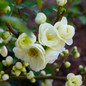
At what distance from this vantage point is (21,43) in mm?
622

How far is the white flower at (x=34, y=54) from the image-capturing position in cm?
61

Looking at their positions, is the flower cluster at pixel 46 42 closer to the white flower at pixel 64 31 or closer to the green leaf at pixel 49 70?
the white flower at pixel 64 31

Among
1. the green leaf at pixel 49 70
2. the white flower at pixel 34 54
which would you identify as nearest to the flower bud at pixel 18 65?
the white flower at pixel 34 54

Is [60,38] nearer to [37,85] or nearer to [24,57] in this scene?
[24,57]

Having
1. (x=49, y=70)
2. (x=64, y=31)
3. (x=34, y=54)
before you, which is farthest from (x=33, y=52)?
(x=49, y=70)

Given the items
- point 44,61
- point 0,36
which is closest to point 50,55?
point 44,61

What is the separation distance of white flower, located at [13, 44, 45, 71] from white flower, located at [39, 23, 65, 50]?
0.09 feet

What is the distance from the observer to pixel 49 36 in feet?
2.13

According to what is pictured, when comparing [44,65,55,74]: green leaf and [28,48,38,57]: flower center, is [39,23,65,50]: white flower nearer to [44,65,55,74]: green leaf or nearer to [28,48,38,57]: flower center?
[28,48,38,57]: flower center

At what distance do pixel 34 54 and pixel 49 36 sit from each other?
0.08 metres

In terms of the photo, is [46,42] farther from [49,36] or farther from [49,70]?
[49,70]

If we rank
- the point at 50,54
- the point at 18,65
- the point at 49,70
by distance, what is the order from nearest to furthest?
1. the point at 50,54
2. the point at 18,65
3. the point at 49,70

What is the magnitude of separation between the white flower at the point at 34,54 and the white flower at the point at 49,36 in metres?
0.03

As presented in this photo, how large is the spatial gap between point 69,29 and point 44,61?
132 mm
